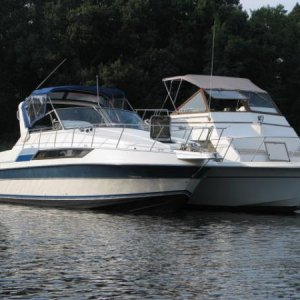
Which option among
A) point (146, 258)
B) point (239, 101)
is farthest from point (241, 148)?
point (146, 258)

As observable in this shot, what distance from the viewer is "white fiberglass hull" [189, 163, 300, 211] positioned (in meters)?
18.7

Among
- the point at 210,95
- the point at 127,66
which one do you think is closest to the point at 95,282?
the point at 210,95

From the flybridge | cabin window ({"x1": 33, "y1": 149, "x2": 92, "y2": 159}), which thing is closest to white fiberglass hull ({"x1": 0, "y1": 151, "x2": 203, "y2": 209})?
cabin window ({"x1": 33, "y1": 149, "x2": 92, "y2": 159})

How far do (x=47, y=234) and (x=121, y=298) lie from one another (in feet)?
16.8

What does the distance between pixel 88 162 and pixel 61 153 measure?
3.55 feet

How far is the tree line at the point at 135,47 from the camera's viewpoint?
141ft

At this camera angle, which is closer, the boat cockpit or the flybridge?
the boat cockpit

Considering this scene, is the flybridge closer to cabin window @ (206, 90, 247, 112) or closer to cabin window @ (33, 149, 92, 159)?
cabin window @ (206, 90, 247, 112)

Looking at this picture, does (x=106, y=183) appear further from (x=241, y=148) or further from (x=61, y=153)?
(x=241, y=148)

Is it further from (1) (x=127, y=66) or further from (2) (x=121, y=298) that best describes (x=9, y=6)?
(2) (x=121, y=298)

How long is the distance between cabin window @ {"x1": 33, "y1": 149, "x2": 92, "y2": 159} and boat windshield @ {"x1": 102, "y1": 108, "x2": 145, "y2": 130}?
5.55 ft

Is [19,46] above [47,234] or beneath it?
above

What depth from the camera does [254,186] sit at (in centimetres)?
1898

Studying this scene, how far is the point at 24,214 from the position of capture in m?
17.5
